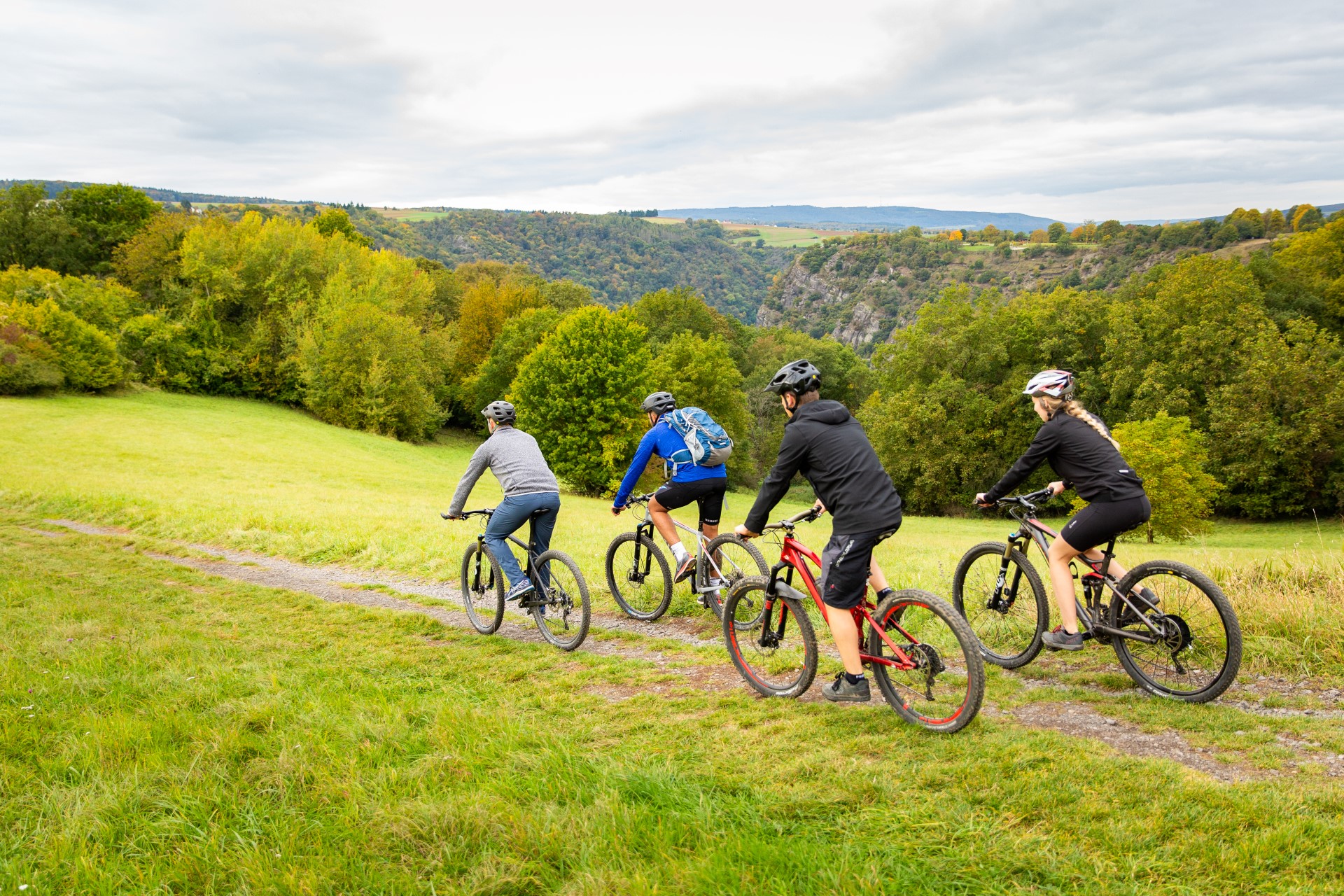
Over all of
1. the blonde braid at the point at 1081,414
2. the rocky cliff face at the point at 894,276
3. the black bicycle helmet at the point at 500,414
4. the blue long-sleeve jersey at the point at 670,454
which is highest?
the rocky cliff face at the point at 894,276

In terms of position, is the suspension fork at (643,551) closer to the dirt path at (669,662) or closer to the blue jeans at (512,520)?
the dirt path at (669,662)

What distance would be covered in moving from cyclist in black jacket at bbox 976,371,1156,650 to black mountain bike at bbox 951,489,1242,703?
0.12 m

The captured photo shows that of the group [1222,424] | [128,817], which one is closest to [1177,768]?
[128,817]

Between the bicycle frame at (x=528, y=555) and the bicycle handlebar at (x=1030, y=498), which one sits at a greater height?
the bicycle handlebar at (x=1030, y=498)

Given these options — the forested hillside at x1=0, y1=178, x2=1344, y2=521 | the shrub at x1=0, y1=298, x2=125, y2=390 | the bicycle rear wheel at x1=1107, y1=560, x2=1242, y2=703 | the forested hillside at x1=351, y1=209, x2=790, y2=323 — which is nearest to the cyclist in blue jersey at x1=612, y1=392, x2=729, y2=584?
the bicycle rear wheel at x1=1107, y1=560, x2=1242, y2=703

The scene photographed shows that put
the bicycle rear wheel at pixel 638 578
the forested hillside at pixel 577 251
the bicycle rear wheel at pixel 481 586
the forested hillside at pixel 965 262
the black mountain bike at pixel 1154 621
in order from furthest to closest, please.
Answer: the forested hillside at pixel 577 251
the forested hillside at pixel 965 262
the bicycle rear wheel at pixel 638 578
the bicycle rear wheel at pixel 481 586
the black mountain bike at pixel 1154 621

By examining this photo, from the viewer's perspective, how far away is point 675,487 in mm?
7594

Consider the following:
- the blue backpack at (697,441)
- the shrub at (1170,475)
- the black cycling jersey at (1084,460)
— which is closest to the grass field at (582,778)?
the black cycling jersey at (1084,460)

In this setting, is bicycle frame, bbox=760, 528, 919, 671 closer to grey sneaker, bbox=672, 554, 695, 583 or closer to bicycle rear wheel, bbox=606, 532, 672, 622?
grey sneaker, bbox=672, 554, 695, 583

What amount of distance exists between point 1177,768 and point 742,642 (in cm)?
345

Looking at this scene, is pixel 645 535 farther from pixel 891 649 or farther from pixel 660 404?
pixel 891 649

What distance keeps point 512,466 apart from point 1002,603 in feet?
15.9

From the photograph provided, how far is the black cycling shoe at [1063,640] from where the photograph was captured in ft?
18.5

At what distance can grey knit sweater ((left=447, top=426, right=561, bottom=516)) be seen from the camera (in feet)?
24.7
